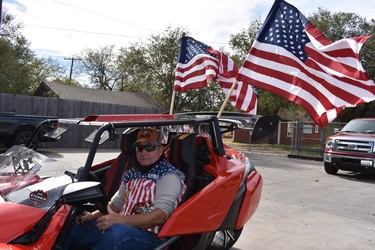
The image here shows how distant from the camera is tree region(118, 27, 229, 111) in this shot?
96.9 feet

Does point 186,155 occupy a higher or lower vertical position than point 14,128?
higher

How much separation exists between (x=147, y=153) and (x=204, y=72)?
17.1 ft

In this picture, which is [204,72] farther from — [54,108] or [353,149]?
[54,108]

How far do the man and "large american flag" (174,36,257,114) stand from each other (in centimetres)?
465

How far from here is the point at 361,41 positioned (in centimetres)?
487

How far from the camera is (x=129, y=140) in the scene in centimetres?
343

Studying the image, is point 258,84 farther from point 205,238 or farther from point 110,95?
point 110,95

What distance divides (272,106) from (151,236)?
25.0m

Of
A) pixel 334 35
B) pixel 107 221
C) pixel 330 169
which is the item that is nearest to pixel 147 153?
pixel 107 221

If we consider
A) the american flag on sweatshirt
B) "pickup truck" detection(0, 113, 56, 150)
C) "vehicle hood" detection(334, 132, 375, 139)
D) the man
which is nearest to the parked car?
the man

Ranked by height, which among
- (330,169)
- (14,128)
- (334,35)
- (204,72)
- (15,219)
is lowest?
(330,169)

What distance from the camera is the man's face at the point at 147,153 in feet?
9.82

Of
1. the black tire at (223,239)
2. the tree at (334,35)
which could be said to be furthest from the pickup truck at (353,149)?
the tree at (334,35)

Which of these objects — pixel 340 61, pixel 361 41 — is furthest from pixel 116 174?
pixel 361 41
